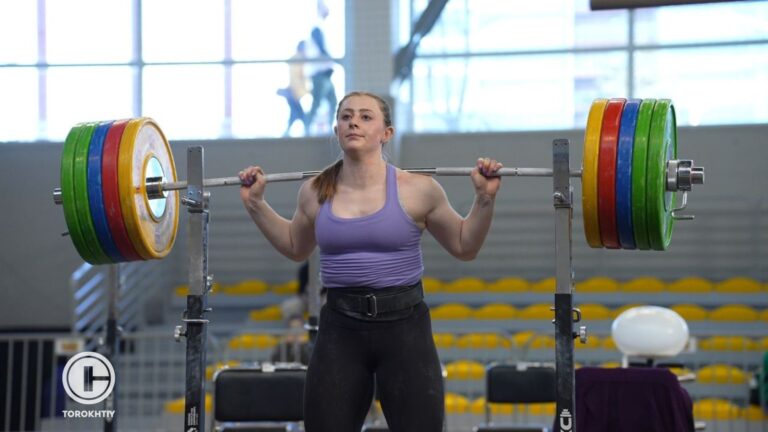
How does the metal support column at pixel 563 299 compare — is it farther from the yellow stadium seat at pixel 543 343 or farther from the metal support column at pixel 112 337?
the yellow stadium seat at pixel 543 343

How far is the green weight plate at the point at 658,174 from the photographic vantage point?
10.8 feet

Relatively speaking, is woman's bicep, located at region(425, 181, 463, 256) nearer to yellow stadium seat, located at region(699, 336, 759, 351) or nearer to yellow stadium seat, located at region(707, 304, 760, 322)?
yellow stadium seat, located at region(699, 336, 759, 351)

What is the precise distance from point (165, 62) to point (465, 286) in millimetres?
3758

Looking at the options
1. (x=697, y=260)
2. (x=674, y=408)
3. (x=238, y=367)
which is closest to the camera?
(x=674, y=408)

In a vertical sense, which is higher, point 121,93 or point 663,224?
point 121,93

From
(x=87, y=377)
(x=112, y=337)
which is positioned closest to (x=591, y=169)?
(x=112, y=337)

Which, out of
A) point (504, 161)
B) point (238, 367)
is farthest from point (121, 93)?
point (238, 367)

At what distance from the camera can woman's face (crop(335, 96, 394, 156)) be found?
324cm

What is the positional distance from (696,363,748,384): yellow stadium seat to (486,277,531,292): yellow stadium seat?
2.43 metres

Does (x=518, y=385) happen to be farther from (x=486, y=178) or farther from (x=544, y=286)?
(x=544, y=286)

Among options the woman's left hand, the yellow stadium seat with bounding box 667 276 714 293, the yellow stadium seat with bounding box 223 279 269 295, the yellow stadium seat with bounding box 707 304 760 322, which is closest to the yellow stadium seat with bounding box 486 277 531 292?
the yellow stadium seat with bounding box 667 276 714 293

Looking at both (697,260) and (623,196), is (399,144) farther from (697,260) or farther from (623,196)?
(623,196)

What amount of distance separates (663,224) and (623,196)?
191 millimetres

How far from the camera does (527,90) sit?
415 inches
